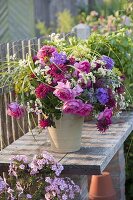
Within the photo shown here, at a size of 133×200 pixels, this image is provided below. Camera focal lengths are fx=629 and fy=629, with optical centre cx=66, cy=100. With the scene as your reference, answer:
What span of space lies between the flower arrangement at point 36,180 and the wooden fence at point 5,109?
37.0 inches

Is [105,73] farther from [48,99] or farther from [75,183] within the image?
[75,183]

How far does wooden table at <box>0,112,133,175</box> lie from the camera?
373 centimetres

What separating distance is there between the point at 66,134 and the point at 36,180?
0.43m

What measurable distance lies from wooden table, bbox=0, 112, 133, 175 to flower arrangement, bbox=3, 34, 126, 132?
0.21 m

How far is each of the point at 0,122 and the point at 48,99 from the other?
91 centimetres

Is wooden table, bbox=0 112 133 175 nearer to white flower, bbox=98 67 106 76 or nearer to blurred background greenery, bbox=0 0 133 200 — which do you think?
blurred background greenery, bbox=0 0 133 200

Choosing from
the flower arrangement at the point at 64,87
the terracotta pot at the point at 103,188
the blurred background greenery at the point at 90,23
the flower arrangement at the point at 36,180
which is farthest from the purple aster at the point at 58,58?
the terracotta pot at the point at 103,188

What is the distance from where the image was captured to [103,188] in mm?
5188

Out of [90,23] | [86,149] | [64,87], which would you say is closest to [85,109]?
[64,87]

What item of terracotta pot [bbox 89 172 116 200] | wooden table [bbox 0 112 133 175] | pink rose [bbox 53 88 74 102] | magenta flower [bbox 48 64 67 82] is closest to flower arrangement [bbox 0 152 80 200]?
wooden table [bbox 0 112 133 175]

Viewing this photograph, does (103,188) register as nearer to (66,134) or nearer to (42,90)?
(66,134)

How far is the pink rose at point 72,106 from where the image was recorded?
146 inches

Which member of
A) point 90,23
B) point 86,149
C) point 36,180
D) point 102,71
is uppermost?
point 90,23

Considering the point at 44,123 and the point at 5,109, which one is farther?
the point at 5,109
